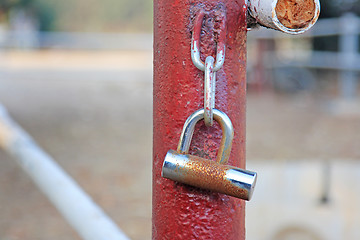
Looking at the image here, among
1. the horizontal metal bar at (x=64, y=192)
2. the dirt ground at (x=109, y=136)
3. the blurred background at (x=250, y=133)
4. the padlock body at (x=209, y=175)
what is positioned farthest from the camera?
the dirt ground at (x=109, y=136)

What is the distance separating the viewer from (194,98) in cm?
53

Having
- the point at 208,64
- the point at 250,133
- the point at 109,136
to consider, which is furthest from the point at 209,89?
the point at 250,133

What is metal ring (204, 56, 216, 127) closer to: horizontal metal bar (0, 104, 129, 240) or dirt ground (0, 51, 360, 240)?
horizontal metal bar (0, 104, 129, 240)

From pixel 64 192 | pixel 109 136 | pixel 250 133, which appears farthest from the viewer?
pixel 250 133

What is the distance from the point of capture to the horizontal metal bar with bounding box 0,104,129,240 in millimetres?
798

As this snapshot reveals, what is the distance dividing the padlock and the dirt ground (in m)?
1.64

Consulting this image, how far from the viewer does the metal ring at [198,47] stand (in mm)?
501

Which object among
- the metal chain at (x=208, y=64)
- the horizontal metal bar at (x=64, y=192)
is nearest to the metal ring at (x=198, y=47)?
the metal chain at (x=208, y=64)

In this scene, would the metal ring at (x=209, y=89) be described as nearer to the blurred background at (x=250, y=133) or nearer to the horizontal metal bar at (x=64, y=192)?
the horizontal metal bar at (x=64, y=192)

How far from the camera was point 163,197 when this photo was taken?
1.82 ft

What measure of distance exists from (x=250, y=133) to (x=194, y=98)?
370cm

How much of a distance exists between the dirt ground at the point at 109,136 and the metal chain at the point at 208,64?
1.68m

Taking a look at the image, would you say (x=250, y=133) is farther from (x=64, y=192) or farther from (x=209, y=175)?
(x=209, y=175)

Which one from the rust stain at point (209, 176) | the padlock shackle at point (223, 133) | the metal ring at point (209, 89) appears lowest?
the rust stain at point (209, 176)
